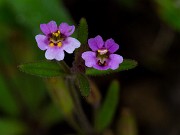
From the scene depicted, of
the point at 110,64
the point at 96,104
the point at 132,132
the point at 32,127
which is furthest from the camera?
the point at 32,127

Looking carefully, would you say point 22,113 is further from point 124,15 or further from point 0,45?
point 124,15

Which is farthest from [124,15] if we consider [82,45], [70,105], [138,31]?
[82,45]

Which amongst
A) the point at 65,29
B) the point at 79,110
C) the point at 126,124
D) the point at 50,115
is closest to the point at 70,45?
the point at 65,29

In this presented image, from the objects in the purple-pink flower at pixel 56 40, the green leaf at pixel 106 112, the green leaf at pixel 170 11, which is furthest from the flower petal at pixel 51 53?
the green leaf at pixel 170 11

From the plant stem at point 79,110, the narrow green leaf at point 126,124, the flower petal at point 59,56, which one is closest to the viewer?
the flower petal at point 59,56

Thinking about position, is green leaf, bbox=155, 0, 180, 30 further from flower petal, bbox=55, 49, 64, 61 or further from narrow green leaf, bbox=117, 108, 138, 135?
flower petal, bbox=55, 49, 64, 61

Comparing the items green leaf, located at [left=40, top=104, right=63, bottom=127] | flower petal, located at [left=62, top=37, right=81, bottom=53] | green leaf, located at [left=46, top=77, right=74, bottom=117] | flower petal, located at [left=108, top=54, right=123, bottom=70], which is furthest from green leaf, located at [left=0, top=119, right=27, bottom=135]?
flower petal, located at [left=108, top=54, right=123, bottom=70]

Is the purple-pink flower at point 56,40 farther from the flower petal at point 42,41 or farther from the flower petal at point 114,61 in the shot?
the flower petal at point 114,61

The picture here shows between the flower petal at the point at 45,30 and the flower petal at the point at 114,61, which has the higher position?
the flower petal at the point at 45,30
